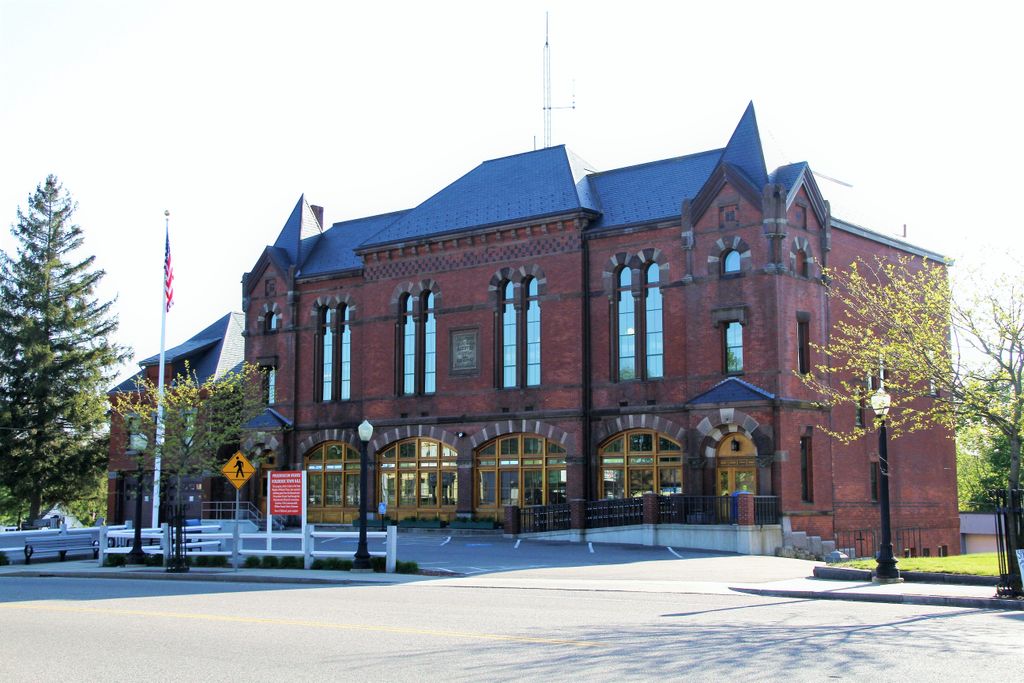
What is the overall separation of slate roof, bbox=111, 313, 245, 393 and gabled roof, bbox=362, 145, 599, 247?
14.2 metres

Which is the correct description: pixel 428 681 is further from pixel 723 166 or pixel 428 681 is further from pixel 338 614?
pixel 723 166

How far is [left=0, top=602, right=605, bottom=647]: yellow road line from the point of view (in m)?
12.8

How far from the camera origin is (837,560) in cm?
2881

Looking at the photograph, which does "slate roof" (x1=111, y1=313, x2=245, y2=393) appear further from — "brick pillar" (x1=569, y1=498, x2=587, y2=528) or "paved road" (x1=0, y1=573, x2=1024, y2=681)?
"paved road" (x1=0, y1=573, x2=1024, y2=681)

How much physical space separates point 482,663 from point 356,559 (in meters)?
15.4

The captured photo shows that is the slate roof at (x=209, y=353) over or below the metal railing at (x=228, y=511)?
over

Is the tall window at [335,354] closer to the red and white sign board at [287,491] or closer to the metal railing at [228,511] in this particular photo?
the metal railing at [228,511]

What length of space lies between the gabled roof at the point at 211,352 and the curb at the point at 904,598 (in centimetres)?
3877

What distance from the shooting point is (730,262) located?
36.8 m

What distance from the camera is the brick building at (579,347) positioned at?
118ft

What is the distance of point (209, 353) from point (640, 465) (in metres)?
27.5

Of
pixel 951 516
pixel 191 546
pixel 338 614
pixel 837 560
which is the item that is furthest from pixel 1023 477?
pixel 338 614

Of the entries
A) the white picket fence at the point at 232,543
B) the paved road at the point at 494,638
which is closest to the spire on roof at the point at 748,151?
the white picket fence at the point at 232,543

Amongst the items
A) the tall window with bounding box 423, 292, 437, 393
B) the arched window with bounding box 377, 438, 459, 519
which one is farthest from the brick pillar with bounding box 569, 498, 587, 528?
the tall window with bounding box 423, 292, 437, 393
